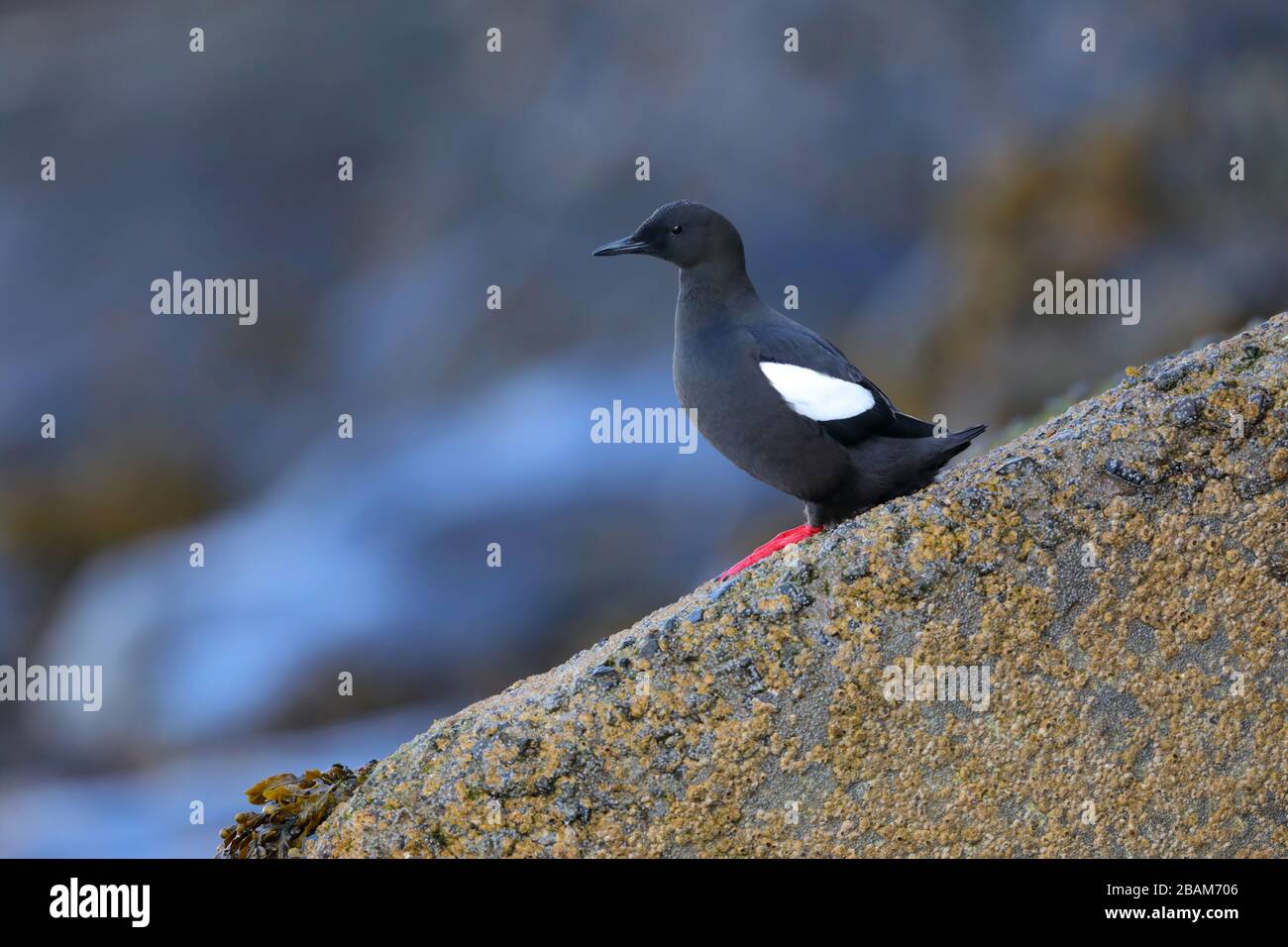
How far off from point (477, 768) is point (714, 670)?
94 cm

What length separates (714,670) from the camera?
14.8 feet

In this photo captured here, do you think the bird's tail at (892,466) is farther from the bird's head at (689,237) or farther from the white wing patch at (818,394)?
the bird's head at (689,237)

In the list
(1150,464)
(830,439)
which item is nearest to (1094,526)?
(1150,464)
